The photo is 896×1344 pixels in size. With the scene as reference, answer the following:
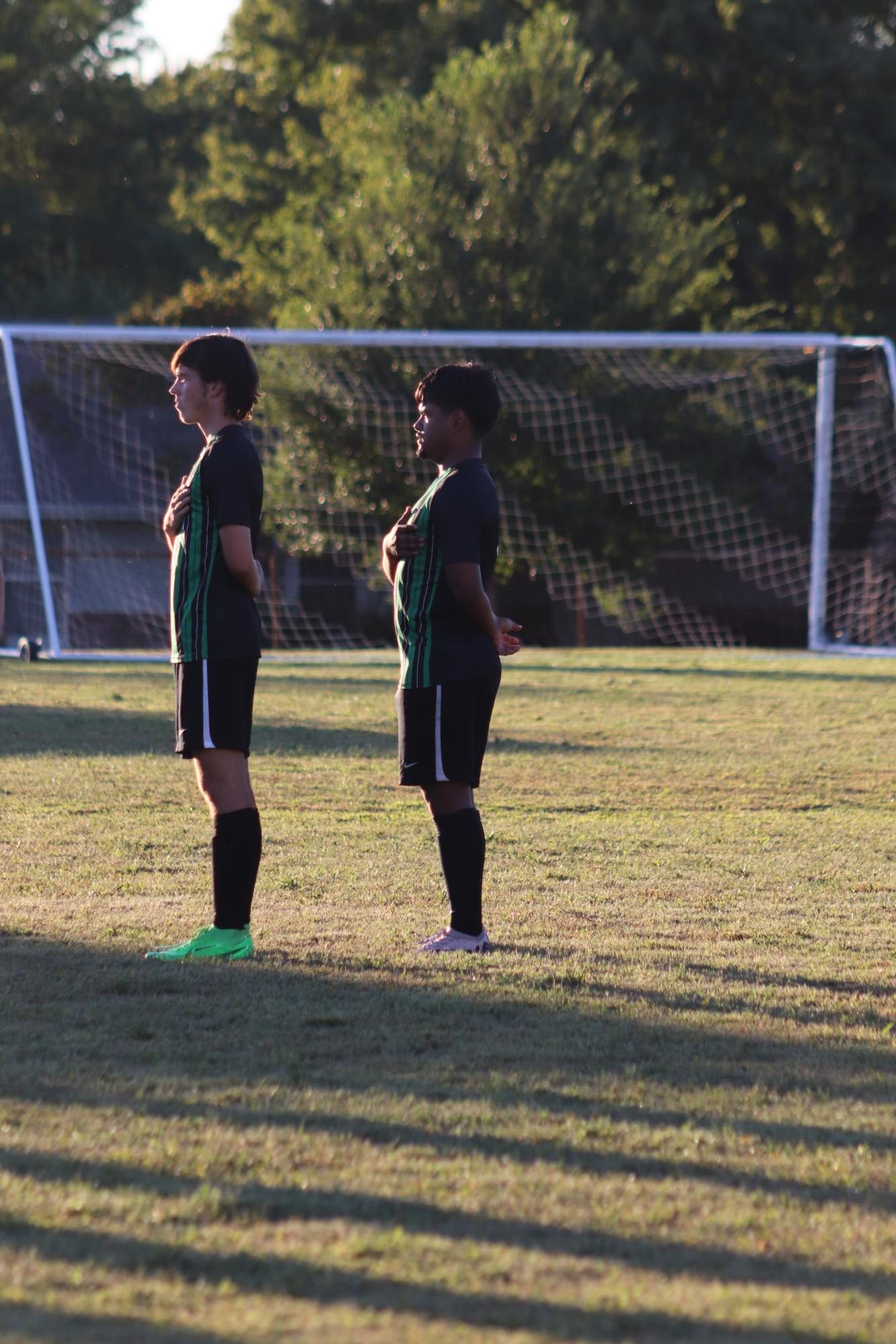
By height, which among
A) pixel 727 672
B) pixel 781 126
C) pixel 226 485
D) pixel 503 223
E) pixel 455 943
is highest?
pixel 781 126

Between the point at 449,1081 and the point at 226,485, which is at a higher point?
the point at 226,485

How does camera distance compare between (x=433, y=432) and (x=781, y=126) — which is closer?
(x=433, y=432)

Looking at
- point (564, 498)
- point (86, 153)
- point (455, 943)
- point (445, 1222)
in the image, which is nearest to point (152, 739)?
point (455, 943)

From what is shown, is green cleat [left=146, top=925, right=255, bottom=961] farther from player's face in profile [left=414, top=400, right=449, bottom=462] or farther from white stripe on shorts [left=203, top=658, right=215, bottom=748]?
player's face in profile [left=414, top=400, right=449, bottom=462]

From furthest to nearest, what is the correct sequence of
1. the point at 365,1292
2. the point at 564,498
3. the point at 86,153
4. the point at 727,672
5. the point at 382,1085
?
the point at 86,153 < the point at 564,498 < the point at 727,672 < the point at 382,1085 < the point at 365,1292

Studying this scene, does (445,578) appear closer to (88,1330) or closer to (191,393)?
(191,393)

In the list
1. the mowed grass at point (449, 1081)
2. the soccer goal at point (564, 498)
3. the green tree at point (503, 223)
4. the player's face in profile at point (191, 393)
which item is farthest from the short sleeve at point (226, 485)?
the green tree at point (503, 223)

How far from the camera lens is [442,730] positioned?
4.62 m

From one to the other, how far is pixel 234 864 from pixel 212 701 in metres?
0.47

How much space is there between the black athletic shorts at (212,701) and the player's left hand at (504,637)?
680mm

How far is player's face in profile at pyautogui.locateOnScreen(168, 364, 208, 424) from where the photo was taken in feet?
14.8

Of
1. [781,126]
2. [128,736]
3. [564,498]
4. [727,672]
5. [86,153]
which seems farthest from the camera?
[86,153]

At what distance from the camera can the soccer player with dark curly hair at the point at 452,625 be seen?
15.0 feet

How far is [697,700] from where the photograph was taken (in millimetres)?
12805
